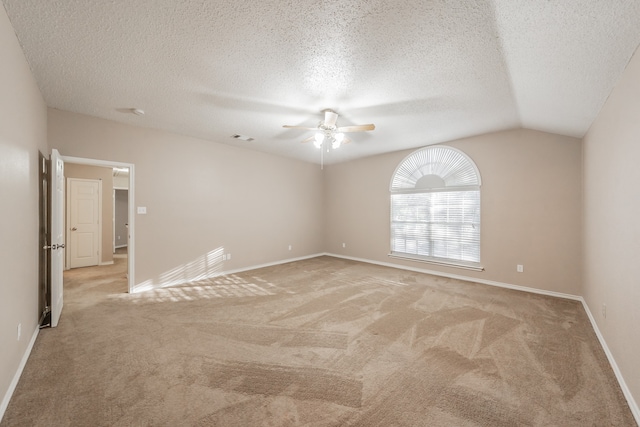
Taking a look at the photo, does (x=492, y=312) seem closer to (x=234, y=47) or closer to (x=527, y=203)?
(x=527, y=203)

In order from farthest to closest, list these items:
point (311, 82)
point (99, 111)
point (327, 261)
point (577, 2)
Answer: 1. point (327, 261)
2. point (99, 111)
3. point (311, 82)
4. point (577, 2)

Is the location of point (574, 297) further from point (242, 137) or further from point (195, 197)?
point (195, 197)

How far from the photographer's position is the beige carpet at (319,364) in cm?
160

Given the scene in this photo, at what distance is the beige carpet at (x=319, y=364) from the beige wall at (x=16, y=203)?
32 cm

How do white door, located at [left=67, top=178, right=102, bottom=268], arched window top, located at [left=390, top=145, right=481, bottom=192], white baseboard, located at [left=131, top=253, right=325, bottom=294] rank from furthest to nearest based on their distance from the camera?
white door, located at [left=67, top=178, right=102, bottom=268] < arched window top, located at [left=390, top=145, right=481, bottom=192] < white baseboard, located at [left=131, top=253, right=325, bottom=294]

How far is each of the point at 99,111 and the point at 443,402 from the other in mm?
4953

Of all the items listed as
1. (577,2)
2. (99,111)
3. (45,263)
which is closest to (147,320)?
(45,263)

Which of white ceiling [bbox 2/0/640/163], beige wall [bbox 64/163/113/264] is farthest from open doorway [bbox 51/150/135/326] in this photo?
beige wall [bbox 64/163/113/264]

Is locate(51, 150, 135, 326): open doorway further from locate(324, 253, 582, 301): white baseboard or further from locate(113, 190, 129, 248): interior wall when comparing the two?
locate(113, 190, 129, 248): interior wall

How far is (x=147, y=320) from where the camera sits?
2.95m

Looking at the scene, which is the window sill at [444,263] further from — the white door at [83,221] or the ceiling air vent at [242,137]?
the white door at [83,221]

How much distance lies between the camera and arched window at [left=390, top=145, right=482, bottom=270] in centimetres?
461

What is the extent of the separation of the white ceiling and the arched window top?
1182 mm

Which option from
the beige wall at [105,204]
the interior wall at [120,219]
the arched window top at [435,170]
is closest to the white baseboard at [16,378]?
the beige wall at [105,204]
